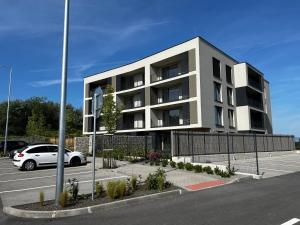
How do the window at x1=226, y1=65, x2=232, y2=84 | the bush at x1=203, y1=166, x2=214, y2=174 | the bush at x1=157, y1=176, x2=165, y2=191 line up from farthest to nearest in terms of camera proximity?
the window at x1=226, y1=65, x2=232, y2=84 < the bush at x1=203, y1=166, x2=214, y2=174 < the bush at x1=157, y1=176, x2=165, y2=191

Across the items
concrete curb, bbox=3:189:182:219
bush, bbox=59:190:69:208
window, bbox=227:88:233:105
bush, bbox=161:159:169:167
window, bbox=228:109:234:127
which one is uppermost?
window, bbox=227:88:233:105

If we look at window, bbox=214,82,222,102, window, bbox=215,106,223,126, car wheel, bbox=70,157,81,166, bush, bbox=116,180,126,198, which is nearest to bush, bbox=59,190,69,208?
bush, bbox=116,180,126,198

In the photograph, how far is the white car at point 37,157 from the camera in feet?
64.0

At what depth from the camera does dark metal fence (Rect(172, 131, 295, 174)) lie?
2147 cm

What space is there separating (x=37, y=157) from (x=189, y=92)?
19319 millimetres

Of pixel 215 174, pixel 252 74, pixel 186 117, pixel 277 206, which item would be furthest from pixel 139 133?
pixel 277 206

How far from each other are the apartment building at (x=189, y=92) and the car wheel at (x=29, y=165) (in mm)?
17086

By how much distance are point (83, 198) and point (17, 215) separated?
2.11 meters

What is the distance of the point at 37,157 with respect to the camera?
19969 mm

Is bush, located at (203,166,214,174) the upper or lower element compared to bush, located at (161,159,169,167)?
lower

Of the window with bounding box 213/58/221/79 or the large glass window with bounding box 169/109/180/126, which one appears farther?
the large glass window with bounding box 169/109/180/126

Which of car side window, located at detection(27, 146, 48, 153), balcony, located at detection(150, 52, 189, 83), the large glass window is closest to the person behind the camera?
car side window, located at detection(27, 146, 48, 153)

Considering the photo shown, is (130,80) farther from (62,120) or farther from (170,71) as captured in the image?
(62,120)

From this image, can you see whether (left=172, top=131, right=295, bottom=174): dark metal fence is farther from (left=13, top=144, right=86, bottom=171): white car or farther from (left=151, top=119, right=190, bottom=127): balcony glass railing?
(left=13, top=144, right=86, bottom=171): white car
